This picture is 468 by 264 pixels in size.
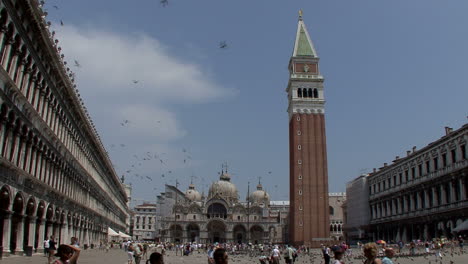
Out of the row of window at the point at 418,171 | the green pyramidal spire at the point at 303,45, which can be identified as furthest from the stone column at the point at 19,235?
the green pyramidal spire at the point at 303,45

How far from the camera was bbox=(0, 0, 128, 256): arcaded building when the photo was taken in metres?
18.7

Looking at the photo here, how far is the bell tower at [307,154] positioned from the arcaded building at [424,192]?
835 centimetres

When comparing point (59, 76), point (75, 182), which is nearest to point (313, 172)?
point (75, 182)

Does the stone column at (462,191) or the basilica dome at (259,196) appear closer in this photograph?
the stone column at (462,191)

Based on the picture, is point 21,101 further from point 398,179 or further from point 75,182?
point 398,179

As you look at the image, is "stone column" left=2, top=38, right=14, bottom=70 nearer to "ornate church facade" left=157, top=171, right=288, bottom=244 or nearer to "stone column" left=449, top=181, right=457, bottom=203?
"stone column" left=449, top=181, right=457, bottom=203

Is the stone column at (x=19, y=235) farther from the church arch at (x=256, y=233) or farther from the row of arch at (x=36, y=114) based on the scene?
the church arch at (x=256, y=233)

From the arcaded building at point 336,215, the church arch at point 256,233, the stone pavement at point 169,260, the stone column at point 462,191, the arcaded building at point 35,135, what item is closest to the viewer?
the arcaded building at point 35,135

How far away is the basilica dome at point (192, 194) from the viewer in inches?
4490

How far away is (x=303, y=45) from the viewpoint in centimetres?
8256

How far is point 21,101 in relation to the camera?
20.2m

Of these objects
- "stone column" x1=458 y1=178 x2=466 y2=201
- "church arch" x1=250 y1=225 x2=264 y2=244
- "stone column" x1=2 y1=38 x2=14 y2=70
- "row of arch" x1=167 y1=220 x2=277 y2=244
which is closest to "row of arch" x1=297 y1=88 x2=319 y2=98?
"row of arch" x1=167 y1=220 x2=277 y2=244

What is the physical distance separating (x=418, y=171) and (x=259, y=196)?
205ft

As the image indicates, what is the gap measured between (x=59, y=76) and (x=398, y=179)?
47110mm
